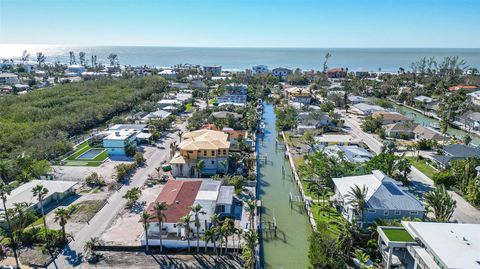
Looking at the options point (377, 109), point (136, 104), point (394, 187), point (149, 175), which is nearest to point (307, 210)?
point (394, 187)

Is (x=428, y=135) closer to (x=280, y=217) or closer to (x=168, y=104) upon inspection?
(x=280, y=217)

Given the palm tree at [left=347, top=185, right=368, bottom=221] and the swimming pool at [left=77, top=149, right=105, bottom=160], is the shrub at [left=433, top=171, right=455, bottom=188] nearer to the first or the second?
the palm tree at [left=347, top=185, right=368, bottom=221]

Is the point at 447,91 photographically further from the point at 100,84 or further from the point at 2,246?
the point at 2,246

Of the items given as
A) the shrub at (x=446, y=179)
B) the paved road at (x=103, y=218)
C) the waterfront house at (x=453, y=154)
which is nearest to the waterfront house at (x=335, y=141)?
the waterfront house at (x=453, y=154)

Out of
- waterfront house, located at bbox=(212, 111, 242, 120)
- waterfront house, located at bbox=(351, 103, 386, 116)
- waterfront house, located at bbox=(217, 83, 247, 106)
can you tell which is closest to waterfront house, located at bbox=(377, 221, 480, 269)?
waterfront house, located at bbox=(212, 111, 242, 120)

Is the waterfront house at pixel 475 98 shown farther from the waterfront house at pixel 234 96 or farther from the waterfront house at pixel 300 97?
the waterfront house at pixel 234 96
